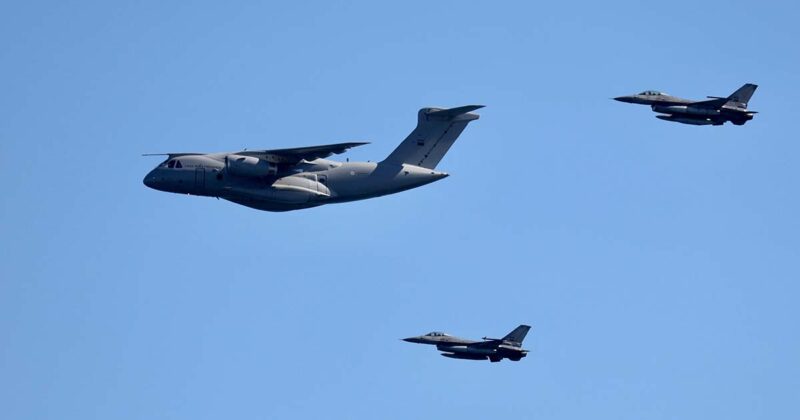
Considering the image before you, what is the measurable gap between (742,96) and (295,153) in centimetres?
1584

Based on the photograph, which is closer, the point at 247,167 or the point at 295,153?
the point at 247,167

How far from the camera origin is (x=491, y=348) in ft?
180

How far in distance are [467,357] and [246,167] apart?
13938mm

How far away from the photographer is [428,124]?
164 ft

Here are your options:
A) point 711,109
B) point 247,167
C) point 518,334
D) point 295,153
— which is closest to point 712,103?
point 711,109

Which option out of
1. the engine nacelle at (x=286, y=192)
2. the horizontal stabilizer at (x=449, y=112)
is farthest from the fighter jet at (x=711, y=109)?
the engine nacelle at (x=286, y=192)

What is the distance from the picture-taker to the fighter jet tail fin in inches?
1945

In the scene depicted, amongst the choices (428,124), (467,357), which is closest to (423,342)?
(467,357)

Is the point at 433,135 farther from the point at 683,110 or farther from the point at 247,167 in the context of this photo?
the point at 683,110

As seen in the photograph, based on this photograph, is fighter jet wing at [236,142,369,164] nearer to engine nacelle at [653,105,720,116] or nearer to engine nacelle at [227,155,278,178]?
engine nacelle at [227,155,278,178]

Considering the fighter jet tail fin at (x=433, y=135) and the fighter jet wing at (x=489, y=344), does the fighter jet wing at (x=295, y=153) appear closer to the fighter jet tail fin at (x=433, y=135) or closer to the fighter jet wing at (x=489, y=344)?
the fighter jet tail fin at (x=433, y=135)

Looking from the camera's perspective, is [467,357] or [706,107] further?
[467,357]

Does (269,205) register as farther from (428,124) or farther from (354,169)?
(428,124)

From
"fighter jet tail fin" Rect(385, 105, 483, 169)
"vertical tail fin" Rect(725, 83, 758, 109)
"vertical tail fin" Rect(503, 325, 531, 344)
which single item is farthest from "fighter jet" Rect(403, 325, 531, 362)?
"vertical tail fin" Rect(725, 83, 758, 109)
